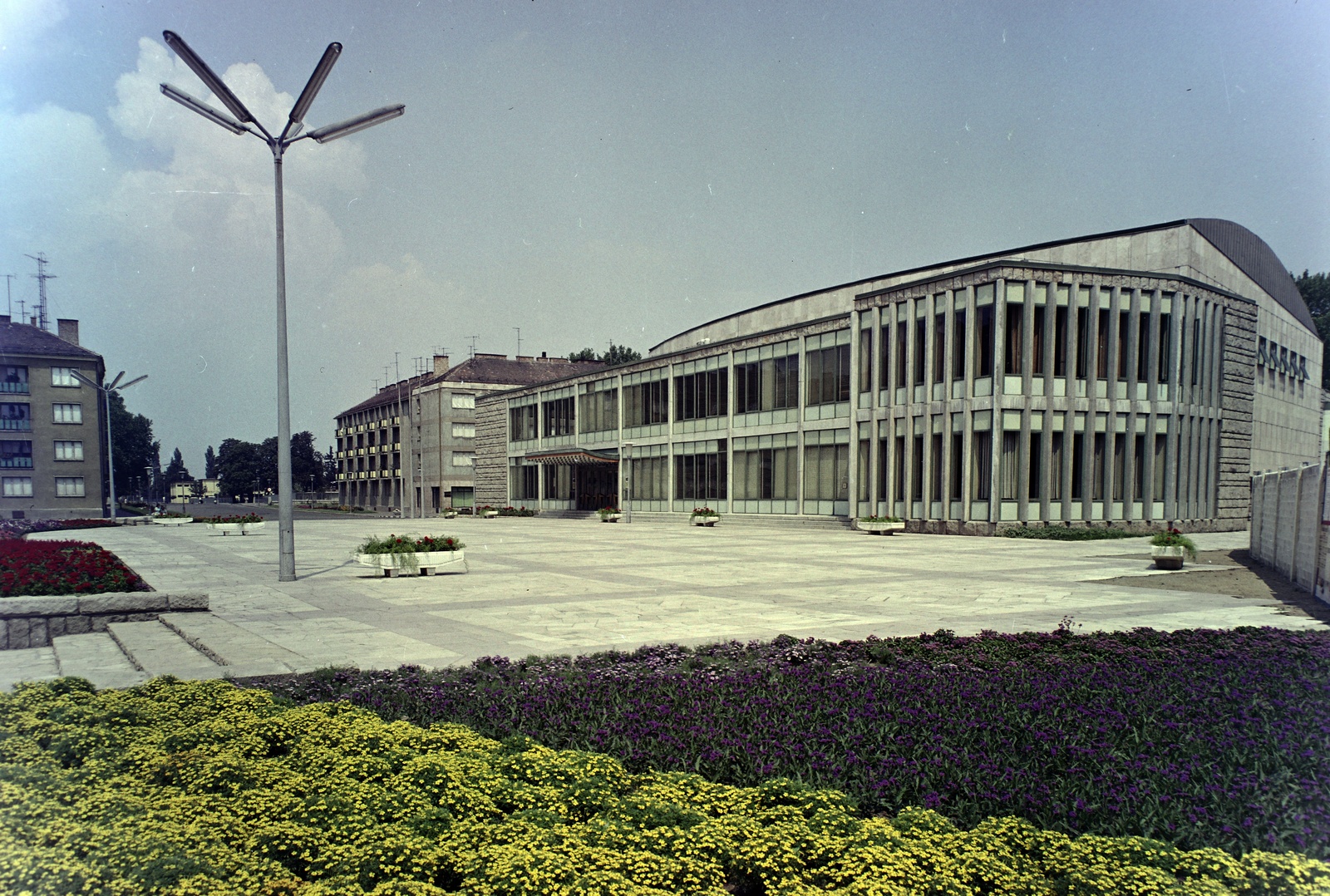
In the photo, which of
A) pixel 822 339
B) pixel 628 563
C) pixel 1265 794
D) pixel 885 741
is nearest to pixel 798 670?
pixel 885 741

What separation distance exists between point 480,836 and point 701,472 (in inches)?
1765

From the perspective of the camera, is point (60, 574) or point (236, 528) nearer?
point (60, 574)

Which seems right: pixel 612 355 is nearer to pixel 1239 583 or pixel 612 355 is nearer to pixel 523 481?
pixel 523 481

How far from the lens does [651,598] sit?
1363cm

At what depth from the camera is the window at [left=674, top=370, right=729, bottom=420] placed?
4703 centimetres

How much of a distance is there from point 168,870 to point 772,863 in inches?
96.6

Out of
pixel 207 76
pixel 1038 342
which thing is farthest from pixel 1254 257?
pixel 207 76

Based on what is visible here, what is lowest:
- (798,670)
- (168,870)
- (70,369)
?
(798,670)

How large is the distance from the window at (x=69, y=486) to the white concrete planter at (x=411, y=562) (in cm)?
4002

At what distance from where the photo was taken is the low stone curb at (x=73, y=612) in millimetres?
10250

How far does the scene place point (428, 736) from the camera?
17.3 ft

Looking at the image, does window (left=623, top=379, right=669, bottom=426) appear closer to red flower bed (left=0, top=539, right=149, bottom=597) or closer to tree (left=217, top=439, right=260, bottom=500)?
red flower bed (left=0, top=539, right=149, bottom=597)

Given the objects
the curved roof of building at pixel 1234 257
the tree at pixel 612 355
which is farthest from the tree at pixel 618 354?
the curved roof of building at pixel 1234 257

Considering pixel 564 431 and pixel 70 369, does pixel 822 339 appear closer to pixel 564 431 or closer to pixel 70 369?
pixel 564 431
